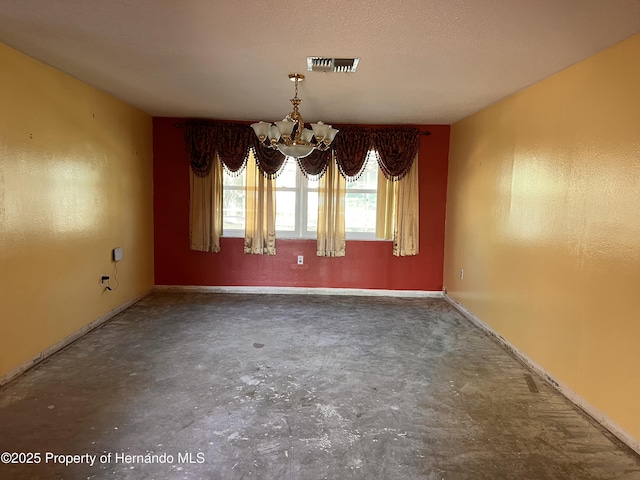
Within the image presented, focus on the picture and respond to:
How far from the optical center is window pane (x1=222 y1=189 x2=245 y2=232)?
5535 millimetres

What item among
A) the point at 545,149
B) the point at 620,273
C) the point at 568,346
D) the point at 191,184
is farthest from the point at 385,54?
the point at 191,184

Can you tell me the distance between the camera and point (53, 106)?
10.8 feet

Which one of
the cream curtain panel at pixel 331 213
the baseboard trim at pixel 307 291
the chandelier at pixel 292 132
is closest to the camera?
the chandelier at pixel 292 132

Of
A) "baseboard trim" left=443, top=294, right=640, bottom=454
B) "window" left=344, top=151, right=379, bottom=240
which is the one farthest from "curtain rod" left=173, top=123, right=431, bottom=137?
"baseboard trim" left=443, top=294, right=640, bottom=454

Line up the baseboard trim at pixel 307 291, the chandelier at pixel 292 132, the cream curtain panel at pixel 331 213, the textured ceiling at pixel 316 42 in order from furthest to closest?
the baseboard trim at pixel 307 291 → the cream curtain panel at pixel 331 213 → the chandelier at pixel 292 132 → the textured ceiling at pixel 316 42

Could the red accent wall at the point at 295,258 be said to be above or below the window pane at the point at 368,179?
below

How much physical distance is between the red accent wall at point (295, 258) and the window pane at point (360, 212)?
0.21 meters

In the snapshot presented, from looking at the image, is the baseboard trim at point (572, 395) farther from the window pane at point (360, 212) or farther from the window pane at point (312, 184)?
the window pane at point (312, 184)

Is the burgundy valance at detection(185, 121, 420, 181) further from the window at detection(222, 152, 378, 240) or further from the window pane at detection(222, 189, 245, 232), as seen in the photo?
the window pane at detection(222, 189, 245, 232)

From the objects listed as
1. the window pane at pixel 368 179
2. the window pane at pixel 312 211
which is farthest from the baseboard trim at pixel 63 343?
the window pane at pixel 368 179

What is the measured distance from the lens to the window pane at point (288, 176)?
18.0 feet

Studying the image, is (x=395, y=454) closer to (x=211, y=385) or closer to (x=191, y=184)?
(x=211, y=385)

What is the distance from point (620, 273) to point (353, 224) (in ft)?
11.5

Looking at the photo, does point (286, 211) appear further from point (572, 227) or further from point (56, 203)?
point (572, 227)
